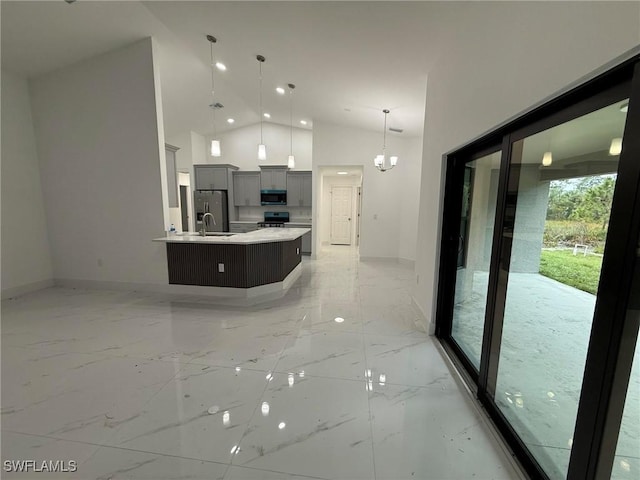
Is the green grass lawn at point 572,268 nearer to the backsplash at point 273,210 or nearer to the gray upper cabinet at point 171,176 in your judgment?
the gray upper cabinet at point 171,176

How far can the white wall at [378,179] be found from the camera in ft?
20.6

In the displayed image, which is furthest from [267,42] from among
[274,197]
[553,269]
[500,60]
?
[274,197]

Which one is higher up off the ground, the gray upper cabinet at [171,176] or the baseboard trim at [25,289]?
the gray upper cabinet at [171,176]

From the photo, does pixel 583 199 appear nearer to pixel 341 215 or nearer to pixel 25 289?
pixel 25 289

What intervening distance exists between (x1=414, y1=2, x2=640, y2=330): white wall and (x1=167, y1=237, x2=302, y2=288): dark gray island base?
221 cm

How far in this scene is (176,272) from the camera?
13.4 ft

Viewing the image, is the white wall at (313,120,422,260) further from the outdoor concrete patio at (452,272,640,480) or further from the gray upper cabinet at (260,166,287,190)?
the outdoor concrete patio at (452,272,640,480)

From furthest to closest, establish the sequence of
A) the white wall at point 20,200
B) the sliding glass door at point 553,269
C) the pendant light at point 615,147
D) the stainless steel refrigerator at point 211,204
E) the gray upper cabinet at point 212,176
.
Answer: the gray upper cabinet at point 212,176 < the stainless steel refrigerator at point 211,204 < the white wall at point 20,200 < the sliding glass door at point 553,269 < the pendant light at point 615,147

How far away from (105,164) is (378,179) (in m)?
5.26

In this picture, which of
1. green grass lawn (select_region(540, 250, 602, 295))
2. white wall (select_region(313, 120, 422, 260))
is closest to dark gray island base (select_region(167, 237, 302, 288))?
white wall (select_region(313, 120, 422, 260))

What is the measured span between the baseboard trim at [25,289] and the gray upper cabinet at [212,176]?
4044 mm

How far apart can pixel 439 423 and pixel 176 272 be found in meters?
3.85

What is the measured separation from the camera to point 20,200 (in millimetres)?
3977

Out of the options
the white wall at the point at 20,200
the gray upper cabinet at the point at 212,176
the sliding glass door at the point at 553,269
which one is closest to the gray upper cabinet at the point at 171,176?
the white wall at the point at 20,200
